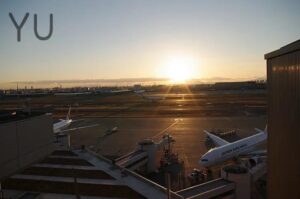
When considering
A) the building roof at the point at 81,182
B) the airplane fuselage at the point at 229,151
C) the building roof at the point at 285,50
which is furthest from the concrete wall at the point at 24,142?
the airplane fuselage at the point at 229,151

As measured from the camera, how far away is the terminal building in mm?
10633

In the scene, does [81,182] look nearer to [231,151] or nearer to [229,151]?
[229,151]

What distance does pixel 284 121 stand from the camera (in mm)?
11938

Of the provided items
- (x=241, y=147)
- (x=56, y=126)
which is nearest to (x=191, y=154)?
(x=241, y=147)

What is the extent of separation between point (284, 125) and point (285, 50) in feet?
8.81

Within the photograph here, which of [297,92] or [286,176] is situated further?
[286,176]

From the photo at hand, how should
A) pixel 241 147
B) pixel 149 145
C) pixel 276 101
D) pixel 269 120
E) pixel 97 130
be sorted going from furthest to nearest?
pixel 97 130
pixel 241 147
pixel 149 145
pixel 269 120
pixel 276 101

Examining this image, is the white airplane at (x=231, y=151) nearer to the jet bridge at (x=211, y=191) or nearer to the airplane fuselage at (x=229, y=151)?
the airplane fuselage at (x=229, y=151)

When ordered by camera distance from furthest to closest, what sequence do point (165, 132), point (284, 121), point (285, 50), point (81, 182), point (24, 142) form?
point (165, 132)
point (81, 182)
point (24, 142)
point (284, 121)
point (285, 50)

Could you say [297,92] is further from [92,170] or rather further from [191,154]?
[191,154]

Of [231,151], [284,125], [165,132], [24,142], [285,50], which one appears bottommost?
[165,132]

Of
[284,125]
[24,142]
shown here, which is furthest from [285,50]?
[24,142]

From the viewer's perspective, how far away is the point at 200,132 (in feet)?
209

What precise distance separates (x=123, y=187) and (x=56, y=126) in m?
44.0
